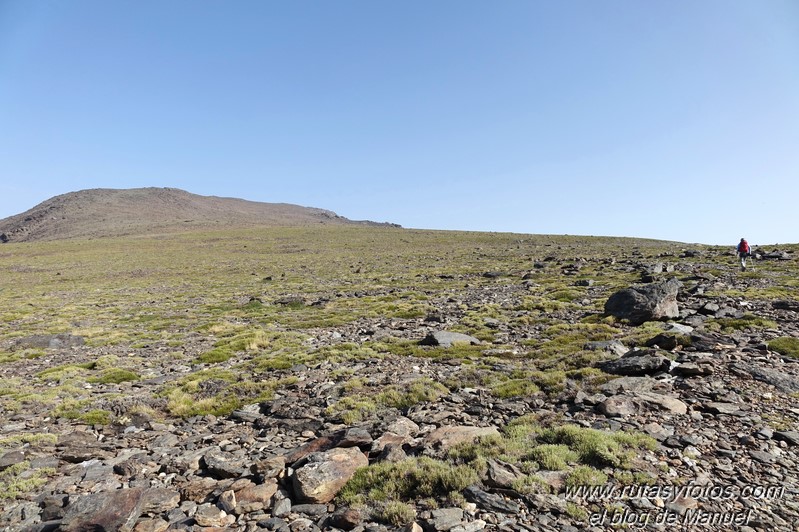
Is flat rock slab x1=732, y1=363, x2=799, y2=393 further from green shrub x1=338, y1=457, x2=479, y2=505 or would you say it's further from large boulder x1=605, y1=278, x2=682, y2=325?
green shrub x1=338, y1=457, x2=479, y2=505

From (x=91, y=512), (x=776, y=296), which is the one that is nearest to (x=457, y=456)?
(x=91, y=512)

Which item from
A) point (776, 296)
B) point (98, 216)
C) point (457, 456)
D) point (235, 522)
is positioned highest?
point (98, 216)

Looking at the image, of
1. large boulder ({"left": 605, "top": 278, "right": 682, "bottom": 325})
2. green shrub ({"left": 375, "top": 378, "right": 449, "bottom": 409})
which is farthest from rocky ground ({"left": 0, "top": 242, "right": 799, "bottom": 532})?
large boulder ({"left": 605, "top": 278, "right": 682, "bottom": 325})

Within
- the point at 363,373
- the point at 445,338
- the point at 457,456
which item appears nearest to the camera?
the point at 457,456

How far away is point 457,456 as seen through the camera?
342 inches

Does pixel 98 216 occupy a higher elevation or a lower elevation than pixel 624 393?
higher

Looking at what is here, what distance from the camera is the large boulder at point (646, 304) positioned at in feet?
67.4

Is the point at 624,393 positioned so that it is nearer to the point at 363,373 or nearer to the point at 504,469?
the point at 504,469

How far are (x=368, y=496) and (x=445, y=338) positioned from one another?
496 inches

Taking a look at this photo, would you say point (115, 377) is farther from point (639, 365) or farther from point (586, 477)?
point (639, 365)

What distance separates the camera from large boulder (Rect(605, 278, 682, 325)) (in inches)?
808

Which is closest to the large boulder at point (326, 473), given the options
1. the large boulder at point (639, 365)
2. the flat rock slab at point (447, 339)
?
the large boulder at point (639, 365)


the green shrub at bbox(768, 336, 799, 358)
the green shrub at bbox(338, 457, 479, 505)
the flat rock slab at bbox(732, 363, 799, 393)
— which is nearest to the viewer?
the green shrub at bbox(338, 457, 479, 505)

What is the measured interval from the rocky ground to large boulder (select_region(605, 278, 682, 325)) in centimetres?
379
